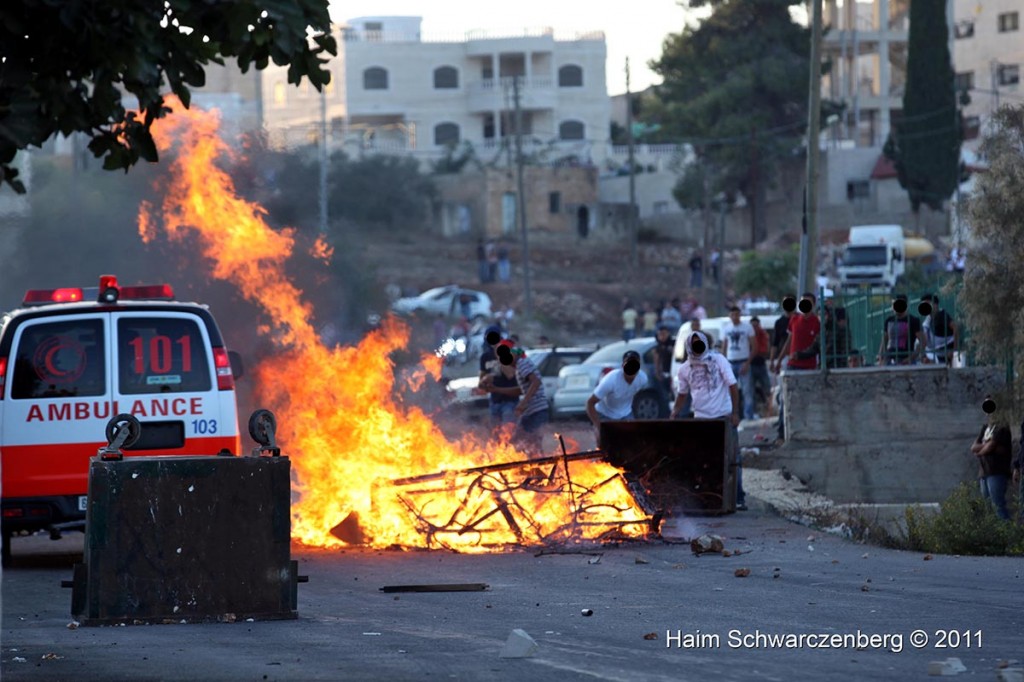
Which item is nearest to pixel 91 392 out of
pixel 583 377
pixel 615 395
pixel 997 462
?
pixel 615 395

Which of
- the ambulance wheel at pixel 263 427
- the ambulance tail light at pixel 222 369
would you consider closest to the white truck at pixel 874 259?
the ambulance tail light at pixel 222 369

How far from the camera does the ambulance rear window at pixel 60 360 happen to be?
40.2 ft

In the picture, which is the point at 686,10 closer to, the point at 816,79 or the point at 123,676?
the point at 816,79

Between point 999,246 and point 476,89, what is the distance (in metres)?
69.1

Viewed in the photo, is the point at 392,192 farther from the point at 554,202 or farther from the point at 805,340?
the point at 805,340

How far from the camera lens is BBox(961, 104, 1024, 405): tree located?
1557cm

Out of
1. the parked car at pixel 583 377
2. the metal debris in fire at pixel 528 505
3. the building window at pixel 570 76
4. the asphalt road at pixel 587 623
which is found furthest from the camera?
the building window at pixel 570 76

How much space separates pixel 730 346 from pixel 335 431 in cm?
1038

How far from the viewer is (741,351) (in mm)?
23375

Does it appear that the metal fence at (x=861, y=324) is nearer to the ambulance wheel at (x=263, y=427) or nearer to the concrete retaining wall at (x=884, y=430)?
the concrete retaining wall at (x=884, y=430)

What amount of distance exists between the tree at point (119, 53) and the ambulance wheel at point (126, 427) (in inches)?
80.5

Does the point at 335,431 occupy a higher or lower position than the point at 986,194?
lower

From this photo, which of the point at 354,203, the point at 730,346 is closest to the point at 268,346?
the point at 730,346

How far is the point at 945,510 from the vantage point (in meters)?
12.5
